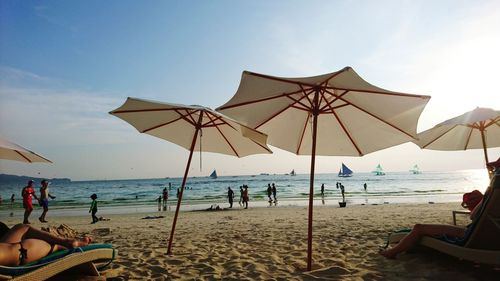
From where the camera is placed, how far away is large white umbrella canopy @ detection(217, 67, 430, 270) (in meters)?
4.34

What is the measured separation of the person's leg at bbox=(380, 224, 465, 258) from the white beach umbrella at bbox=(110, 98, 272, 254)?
276 centimetres

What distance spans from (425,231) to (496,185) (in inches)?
54.5

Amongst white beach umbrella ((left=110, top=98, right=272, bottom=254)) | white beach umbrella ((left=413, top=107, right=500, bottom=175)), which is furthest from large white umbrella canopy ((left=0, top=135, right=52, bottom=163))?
white beach umbrella ((left=413, top=107, right=500, bottom=175))

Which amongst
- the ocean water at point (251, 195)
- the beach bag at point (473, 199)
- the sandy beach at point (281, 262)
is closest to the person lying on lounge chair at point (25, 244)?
the sandy beach at point (281, 262)

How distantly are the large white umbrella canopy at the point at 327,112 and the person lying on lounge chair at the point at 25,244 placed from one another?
9.44 feet

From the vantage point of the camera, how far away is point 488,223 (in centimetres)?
369

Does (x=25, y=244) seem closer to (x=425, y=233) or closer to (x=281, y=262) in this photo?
(x=281, y=262)

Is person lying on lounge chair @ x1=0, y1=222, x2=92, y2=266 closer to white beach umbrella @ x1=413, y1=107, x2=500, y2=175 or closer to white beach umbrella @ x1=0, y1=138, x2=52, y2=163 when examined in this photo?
white beach umbrella @ x1=0, y1=138, x2=52, y2=163

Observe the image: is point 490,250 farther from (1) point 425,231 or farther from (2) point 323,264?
(2) point 323,264

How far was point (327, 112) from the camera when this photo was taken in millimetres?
5387

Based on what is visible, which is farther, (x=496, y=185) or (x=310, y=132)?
(x=310, y=132)

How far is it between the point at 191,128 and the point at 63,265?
13.0 feet

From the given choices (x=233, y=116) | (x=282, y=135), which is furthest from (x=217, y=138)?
(x=233, y=116)

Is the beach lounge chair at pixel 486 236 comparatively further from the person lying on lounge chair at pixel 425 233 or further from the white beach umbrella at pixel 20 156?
the white beach umbrella at pixel 20 156
